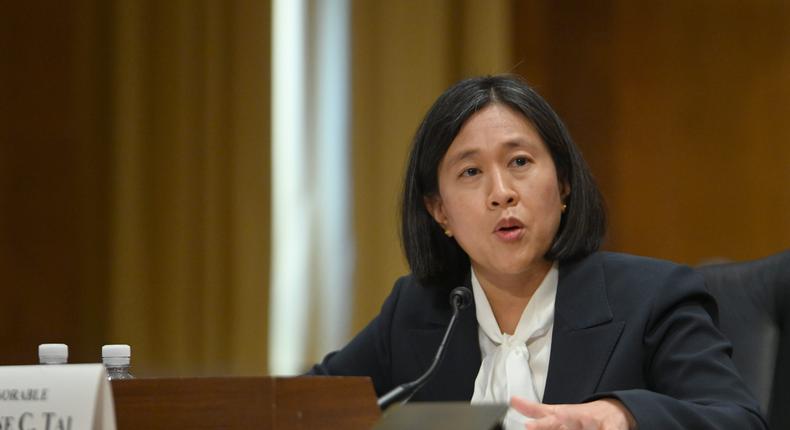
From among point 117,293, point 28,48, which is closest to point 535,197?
point 117,293

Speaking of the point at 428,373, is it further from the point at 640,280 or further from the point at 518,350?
the point at 640,280

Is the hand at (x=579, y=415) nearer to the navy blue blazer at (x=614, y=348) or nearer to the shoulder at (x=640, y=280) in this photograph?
the navy blue blazer at (x=614, y=348)

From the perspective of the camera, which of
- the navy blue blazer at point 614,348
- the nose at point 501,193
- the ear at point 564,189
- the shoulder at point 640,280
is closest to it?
the navy blue blazer at point 614,348

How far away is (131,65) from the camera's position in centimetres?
457

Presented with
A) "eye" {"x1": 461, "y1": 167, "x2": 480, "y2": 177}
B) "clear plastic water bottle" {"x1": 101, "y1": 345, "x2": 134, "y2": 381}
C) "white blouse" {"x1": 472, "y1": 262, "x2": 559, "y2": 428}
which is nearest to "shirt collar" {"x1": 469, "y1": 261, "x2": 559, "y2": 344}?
"white blouse" {"x1": 472, "y1": 262, "x2": 559, "y2": 428}

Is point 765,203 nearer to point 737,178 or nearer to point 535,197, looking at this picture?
point 737,178

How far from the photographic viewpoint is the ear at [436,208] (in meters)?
2.35

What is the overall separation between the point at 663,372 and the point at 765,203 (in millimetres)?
2448

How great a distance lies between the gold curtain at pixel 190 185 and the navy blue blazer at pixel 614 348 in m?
2.13

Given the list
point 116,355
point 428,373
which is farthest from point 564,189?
point 116,355

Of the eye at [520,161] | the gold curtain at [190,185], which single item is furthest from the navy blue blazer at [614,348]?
the gold curtain at [190,185]

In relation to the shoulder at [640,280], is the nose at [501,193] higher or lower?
higher

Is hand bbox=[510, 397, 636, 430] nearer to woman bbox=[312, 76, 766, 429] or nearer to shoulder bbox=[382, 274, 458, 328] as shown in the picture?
woman bbox=[312, 76, 766, 429]

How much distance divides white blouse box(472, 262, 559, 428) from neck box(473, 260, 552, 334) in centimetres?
2
